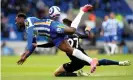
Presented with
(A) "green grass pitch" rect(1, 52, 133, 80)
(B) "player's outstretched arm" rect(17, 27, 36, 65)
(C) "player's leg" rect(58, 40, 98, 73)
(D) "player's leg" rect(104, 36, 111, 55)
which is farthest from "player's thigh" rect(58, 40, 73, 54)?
(D) "player's leg" rect(104, 36, 111, 55)

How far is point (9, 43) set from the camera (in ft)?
122

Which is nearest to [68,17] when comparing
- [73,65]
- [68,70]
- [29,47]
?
[68,70]

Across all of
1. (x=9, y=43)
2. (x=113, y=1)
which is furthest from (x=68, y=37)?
(x=113, y=1)

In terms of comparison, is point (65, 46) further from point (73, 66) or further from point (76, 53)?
point (73, 66)

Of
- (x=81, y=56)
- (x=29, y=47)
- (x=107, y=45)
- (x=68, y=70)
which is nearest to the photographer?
(x=29, y=47)

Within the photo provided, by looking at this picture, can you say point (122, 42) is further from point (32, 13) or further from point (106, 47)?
point (32, 13)

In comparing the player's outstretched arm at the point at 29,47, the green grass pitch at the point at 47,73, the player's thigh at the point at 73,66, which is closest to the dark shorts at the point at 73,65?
the player's thigh at the point at 73,66

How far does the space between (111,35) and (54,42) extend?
19.2 m

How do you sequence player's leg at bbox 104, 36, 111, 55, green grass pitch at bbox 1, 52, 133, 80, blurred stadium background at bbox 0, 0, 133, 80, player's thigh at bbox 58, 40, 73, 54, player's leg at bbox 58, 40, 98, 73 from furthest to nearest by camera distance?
blurred stadium background at bbox 0, 0, 133, 80
player's leg at bbox 104, 36, 111, 55
green grass pitch at bbox 1, 52, 133, 80
player's thigh at bbox 58, 40, 73, 54
player's leg at bbox 58, 40, 98, 73

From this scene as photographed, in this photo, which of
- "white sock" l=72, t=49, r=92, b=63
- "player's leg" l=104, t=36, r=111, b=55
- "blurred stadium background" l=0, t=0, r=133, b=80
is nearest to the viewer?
"white sock" l=72, t=49, r=92, b=63

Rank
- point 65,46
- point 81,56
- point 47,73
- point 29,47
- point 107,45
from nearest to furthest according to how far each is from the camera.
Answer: point 29,47, point 81,56, point 65,46, point 47,73, point 107,45

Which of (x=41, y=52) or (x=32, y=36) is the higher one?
(x=32, y=36)

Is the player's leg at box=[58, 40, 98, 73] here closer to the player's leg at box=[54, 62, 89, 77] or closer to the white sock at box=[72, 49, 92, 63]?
the white sock at box=[72, 49, 92, 63]

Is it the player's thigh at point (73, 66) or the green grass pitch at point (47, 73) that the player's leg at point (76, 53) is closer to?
the green grass pitch at point (47, 73)
